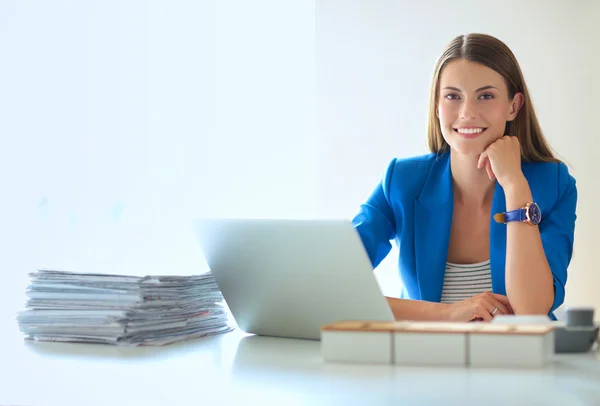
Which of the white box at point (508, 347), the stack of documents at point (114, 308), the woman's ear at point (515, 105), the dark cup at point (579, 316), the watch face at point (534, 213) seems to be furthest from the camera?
the woman's ear at point (515, 105)

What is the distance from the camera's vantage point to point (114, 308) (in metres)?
1.35

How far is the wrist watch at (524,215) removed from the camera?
1898mm

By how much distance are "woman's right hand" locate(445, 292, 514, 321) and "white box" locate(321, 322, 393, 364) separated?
0.57m

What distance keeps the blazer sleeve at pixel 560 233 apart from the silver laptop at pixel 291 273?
0.80 metres

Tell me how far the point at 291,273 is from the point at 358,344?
26 centimetres

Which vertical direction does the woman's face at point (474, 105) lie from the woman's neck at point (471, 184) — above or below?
above

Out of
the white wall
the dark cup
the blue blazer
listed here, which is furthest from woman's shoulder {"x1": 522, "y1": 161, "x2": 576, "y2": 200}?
the white wall

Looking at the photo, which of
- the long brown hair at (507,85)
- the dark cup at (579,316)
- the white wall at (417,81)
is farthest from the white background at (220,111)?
the dark cup at (579,316)

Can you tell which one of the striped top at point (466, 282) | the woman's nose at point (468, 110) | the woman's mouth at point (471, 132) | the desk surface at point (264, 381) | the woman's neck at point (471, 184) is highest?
the woman's nose at point (468, 110)

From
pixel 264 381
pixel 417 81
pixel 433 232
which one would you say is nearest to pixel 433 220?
pixel 433 232

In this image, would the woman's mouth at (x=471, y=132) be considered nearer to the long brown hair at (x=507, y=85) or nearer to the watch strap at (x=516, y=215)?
the long brown hair at (x=507, y=85)

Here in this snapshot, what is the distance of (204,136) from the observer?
4680 millimetres

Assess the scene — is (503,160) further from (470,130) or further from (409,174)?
(409,174)

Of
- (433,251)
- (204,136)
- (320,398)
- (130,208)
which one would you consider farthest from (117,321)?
(204,136)
